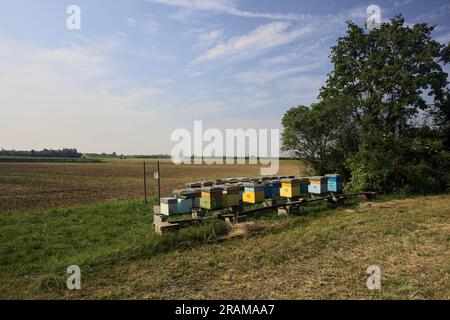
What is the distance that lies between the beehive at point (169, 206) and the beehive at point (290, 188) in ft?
15.4

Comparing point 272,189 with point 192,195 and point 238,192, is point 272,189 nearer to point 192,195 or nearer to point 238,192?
point 238,192

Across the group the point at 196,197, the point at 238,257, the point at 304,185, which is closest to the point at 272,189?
the point at 304,185

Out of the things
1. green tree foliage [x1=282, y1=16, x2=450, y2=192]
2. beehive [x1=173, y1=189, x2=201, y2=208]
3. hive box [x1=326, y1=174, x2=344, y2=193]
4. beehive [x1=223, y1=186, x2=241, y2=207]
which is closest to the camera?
beehive [x1=173, y1=189, x2=201, y2=208]

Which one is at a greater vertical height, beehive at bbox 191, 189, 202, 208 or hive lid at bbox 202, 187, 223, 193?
hive lid at bbox 202, 187, 223, 193

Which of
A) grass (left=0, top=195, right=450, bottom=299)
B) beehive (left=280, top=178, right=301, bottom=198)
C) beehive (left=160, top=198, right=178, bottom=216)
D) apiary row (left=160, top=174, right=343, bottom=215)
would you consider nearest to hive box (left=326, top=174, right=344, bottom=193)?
apiary row (left=160, top=174, right=343, bottom=215)

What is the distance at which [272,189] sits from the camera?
38.2 feet

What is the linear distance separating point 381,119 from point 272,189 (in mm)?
10658

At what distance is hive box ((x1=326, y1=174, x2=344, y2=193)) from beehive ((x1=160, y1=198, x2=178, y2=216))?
278 inches

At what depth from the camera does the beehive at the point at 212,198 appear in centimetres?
931

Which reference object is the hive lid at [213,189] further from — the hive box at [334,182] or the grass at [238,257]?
the hive box at [334,182]

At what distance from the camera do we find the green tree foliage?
15.9 meters

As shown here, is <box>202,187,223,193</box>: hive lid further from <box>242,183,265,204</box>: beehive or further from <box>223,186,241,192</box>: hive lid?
<box>242,183,265,204</box>: beehive

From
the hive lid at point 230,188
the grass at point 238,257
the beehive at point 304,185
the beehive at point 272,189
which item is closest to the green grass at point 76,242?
the grass at point 238,257
